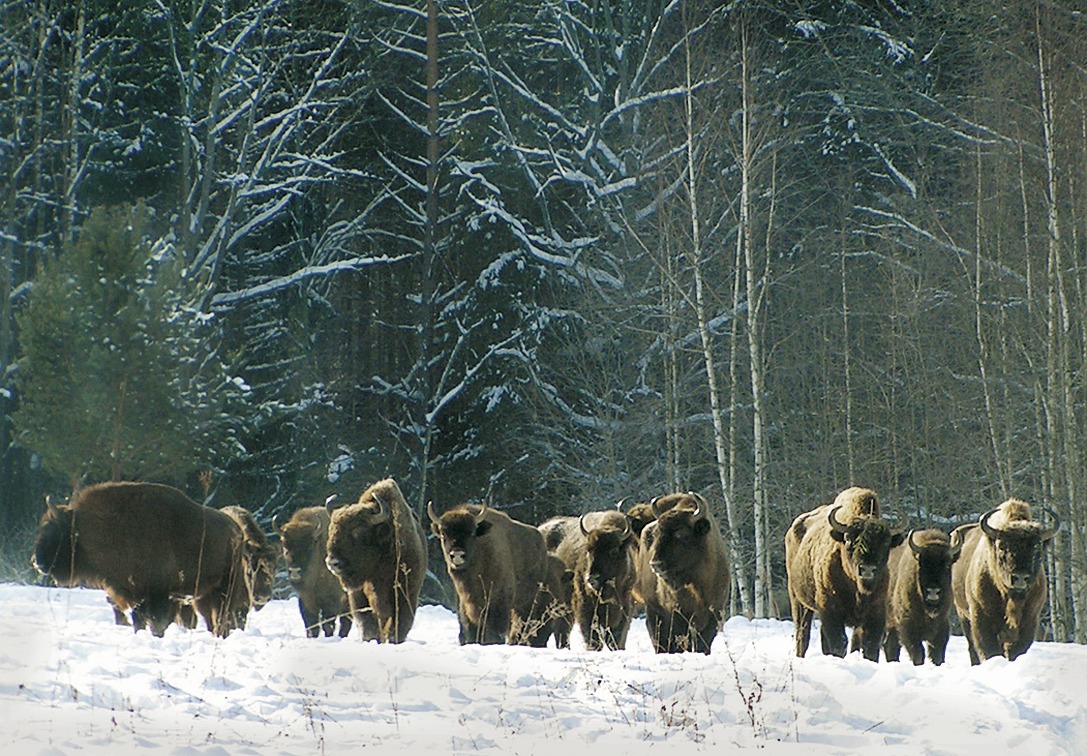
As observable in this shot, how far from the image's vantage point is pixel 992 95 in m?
25.9

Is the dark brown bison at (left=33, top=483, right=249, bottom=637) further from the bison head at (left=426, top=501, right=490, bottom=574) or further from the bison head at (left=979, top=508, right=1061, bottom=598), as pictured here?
the bison head at (left=979, top=508, right=1061, bottom=598)

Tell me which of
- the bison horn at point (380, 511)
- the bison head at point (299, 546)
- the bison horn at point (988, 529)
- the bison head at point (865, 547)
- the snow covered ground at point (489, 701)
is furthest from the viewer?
the bison head at point (299, 546)

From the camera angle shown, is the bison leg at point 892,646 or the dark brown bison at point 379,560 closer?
the dark brown bison at point 379,560

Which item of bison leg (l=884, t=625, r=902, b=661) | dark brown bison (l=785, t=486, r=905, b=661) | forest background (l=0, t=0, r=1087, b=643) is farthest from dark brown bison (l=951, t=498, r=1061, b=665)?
forest background (l=0, t=0, r=1087, b=643)

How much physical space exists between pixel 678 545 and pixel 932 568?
2327mm

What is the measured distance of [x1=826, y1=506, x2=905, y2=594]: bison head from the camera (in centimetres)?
1265

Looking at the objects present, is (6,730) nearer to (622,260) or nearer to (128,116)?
(622,260)

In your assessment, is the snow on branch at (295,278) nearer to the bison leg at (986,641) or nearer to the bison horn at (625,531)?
the bison horn at (625,531)

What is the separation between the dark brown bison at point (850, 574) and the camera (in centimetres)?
1271

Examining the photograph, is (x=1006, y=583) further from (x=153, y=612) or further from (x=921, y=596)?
(x=153, y=612)

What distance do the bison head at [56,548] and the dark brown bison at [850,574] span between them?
272 inches

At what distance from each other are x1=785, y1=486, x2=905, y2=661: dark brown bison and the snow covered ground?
6.46 feet

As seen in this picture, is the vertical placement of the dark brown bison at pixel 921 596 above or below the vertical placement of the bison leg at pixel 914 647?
above

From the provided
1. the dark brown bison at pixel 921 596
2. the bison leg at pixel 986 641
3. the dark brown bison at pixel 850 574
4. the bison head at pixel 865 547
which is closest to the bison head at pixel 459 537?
the dark brown bison at pixel 850 574
